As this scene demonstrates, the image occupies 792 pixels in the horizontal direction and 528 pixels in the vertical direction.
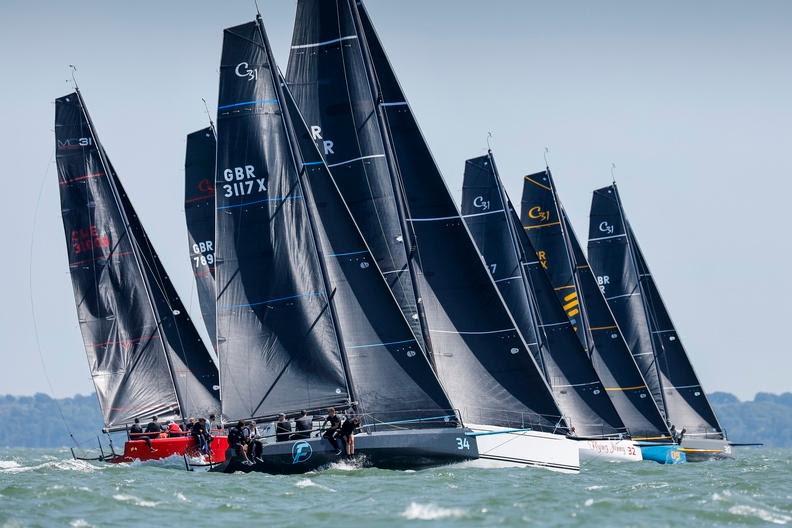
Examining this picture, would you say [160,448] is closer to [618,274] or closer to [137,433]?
[137,433]

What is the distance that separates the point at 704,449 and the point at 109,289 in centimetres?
2264

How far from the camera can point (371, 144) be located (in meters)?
38.3

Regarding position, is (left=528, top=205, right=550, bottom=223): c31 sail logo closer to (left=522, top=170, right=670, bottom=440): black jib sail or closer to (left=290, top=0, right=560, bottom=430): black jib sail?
(left=522, top=170, right=670, bottom=440): black jib sail

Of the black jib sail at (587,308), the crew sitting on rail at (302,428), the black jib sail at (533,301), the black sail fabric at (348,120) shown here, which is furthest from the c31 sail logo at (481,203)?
the crew sitting on rail at (302,428)

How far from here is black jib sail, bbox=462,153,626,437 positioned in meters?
48.4

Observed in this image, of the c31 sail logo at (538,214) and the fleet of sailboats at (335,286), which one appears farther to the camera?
the c31 sail logo at (538,214)

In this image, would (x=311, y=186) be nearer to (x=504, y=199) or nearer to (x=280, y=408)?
(x=280, y=408)

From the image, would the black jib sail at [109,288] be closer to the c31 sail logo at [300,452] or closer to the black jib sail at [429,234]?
the black jib sail at [429,234]

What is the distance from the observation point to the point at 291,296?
1383 inches

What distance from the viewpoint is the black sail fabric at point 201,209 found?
51.8 metres

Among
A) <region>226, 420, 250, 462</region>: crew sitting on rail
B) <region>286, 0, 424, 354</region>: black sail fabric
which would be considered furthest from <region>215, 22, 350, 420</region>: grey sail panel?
<region>286, 0, 424, 354</region>: black sail fabric

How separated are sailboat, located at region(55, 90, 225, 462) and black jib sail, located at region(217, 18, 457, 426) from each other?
12397mm

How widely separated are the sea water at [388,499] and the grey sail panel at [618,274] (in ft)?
79.0

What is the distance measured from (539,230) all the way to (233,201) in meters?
22.8
